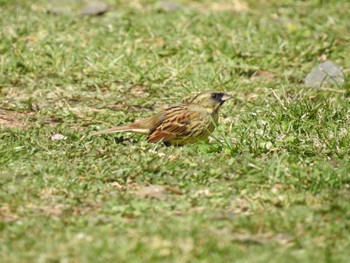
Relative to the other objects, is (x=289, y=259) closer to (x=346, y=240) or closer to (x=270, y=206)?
(x=346, y=240)

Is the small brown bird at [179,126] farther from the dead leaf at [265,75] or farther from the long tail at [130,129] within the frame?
the dead leaf at [265,75]

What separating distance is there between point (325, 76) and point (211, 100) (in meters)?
2.08

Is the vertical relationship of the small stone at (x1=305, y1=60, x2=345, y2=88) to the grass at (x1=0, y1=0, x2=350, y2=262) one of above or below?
below

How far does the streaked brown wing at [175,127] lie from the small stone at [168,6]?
187 inches

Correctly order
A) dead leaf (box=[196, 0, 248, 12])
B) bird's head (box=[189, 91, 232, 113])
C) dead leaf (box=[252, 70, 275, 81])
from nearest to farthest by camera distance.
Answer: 1. bird's head (box=[189, 91, 232, 113])
2. dead leaf (box=[252, 70, 275, 81])
3. dead leaf (box=[196, 0, 248, 12])

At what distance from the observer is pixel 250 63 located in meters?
10.8

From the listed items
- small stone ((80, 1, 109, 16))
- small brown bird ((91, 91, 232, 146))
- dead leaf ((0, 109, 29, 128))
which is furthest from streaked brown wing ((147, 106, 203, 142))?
small stone ((80, 1, 109, 16))

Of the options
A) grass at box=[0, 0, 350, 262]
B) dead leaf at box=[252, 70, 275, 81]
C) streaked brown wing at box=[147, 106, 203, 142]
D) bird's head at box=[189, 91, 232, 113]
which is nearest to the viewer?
grass at box=[0, 0, 350, 262]

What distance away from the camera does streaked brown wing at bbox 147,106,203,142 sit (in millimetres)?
8305

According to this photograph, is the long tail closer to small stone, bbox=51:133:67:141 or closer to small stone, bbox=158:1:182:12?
small stone, bbox=51:133:67:141

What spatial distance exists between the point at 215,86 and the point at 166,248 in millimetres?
4672

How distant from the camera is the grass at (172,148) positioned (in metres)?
5.98

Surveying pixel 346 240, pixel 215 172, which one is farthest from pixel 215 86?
pixel 346 240

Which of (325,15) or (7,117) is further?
(325,15)
